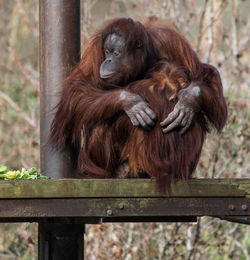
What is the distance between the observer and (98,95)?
2.54 metres

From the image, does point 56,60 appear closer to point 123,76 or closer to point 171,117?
point 123,76

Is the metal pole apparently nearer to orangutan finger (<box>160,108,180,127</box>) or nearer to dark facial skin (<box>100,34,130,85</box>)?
dark facial skin (<box>100,34,130,85</box>)

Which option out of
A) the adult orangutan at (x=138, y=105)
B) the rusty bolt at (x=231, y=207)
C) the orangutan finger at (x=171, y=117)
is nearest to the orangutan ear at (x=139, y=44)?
the adult orangutan at (x=138, y=105)

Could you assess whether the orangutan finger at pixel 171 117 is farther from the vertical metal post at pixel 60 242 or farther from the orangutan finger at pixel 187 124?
the vertical metal post at pixel 60 242

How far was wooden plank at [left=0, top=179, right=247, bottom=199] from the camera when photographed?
224 centimetres

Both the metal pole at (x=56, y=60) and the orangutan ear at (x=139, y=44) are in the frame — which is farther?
the metal pole at (x=56, y=60)

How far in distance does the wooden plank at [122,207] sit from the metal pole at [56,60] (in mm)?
624

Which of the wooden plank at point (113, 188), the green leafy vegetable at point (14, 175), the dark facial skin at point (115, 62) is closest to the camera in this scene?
the wooden plank at point (113, 188)

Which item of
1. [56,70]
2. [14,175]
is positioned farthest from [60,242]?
[56,70]

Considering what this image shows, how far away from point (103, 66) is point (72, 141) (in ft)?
1.32

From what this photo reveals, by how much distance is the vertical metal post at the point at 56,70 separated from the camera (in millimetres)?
2872

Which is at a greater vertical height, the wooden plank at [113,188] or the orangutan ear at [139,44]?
the orangutan ear at [139,44]

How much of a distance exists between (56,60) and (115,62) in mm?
434

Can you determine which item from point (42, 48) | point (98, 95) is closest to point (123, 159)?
point (98, 95)
